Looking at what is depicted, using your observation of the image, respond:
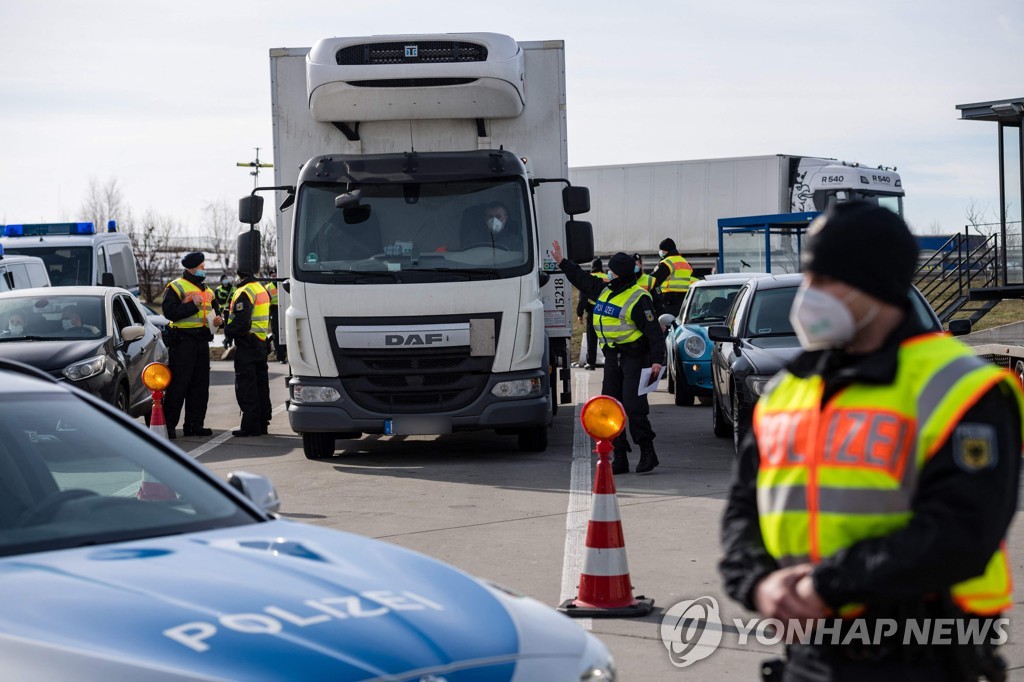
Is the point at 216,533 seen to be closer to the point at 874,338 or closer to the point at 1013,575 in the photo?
the point at 874,338

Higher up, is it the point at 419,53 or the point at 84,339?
the point at 419,53

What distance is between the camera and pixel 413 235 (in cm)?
1218

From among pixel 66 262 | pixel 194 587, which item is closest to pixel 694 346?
pixel 66 262

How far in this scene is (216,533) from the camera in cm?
397

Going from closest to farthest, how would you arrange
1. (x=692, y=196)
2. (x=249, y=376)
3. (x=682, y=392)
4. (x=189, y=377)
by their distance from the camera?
(x=249, y=376) < (x=189, y=377) < (x=682, y=392) < (x=692, y=196)

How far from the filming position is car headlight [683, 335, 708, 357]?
1692cm

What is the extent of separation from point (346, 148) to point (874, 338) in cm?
1111

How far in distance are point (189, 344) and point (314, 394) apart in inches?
133

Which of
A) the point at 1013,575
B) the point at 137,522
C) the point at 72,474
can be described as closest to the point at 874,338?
the point at 137,522

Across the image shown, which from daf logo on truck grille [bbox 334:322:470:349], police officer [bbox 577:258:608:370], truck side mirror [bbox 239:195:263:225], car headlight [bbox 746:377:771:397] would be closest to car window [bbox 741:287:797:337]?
car headlight [bbox 746:377:771:397]

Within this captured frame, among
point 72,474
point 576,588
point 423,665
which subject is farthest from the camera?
point 576,588

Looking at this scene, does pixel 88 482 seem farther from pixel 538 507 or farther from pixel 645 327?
pixel 645 327

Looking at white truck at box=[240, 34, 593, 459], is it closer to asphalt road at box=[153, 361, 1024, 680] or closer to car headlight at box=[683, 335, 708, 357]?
asphalt road at box=[153, 361, 1024, 680]

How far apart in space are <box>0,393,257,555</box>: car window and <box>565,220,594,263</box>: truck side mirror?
8.39m
